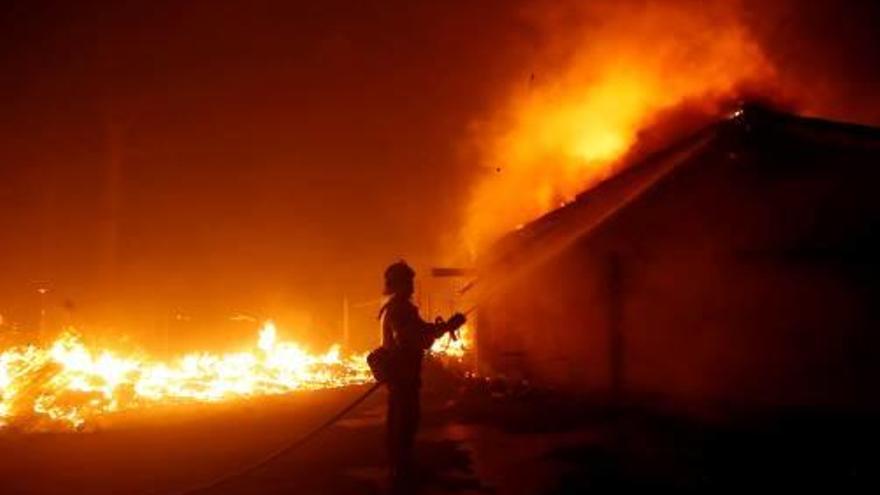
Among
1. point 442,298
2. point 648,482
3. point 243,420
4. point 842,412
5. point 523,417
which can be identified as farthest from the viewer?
point 442,298

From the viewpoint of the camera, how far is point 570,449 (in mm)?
9836

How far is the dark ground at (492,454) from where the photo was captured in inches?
316

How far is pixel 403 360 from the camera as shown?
7.03 metres

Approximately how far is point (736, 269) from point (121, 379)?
580 inches

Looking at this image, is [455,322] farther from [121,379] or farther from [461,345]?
[461,345]

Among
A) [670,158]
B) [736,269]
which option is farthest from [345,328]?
[670,158]

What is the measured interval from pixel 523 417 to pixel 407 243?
30621 millimetres

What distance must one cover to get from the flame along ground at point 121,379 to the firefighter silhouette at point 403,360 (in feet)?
7.86

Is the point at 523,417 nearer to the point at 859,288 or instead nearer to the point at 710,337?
the point at 710,337

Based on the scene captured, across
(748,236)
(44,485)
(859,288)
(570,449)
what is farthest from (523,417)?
(44,485)

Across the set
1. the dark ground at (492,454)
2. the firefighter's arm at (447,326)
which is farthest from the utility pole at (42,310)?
the firefighter's arm at (447,326)

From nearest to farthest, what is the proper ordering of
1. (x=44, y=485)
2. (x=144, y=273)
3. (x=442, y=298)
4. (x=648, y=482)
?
(x=648, y=482) → (x=44, y=485) → (x=144, y=273) → (x=442, y=298)

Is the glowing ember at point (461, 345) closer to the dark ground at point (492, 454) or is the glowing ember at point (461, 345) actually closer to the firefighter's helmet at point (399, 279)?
the dark ground at point (492, 454)

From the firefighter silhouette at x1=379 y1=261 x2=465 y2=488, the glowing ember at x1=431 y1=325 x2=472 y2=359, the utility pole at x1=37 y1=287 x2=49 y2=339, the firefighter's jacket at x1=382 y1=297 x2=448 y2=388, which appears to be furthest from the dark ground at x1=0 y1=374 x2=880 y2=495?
the utility pole at x1=37 y1=287 x2=49 y2=339
